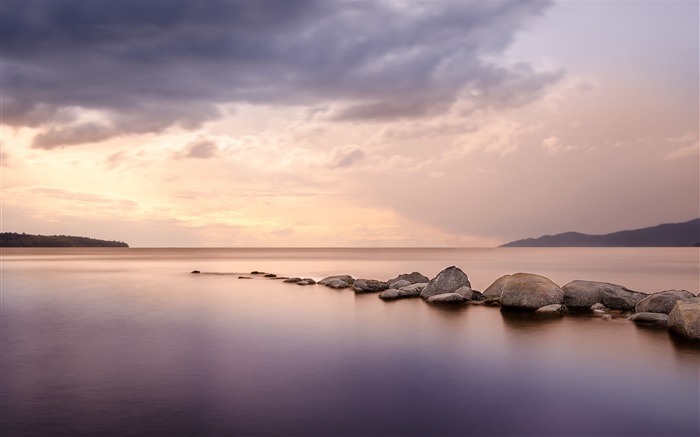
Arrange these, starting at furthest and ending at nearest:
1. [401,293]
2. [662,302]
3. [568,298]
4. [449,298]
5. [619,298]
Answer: [401,293], [449,298], [568,298], [619,298], [662,302]

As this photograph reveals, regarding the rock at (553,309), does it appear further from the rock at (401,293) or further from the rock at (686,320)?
the rock at (401,293)

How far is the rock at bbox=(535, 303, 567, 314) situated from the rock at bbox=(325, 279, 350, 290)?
2102 cm

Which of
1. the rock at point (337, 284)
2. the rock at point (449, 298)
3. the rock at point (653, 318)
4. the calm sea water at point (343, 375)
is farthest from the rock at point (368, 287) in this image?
the rock at point (653, 318)

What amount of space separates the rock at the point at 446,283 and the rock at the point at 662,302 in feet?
38.0

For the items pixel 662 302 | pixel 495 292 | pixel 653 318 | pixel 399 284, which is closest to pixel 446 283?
pixel 495 292

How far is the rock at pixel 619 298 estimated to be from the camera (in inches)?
1150

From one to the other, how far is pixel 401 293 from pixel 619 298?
1424 cm

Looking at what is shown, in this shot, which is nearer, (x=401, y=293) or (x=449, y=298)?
(x=449, y=298)

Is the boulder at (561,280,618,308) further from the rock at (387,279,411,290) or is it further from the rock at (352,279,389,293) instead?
the rock at (352,279,389,293)

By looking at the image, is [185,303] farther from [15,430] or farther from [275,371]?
[15,430]

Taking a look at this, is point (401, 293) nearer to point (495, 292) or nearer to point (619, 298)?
point (495, 292)

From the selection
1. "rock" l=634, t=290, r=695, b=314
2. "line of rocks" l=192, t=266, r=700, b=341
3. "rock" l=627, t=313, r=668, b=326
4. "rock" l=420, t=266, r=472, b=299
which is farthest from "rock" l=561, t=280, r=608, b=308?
"rock" l=420, t=266, r=472, b=299

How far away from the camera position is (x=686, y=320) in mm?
21281

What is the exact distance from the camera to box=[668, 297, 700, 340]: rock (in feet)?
68.0
